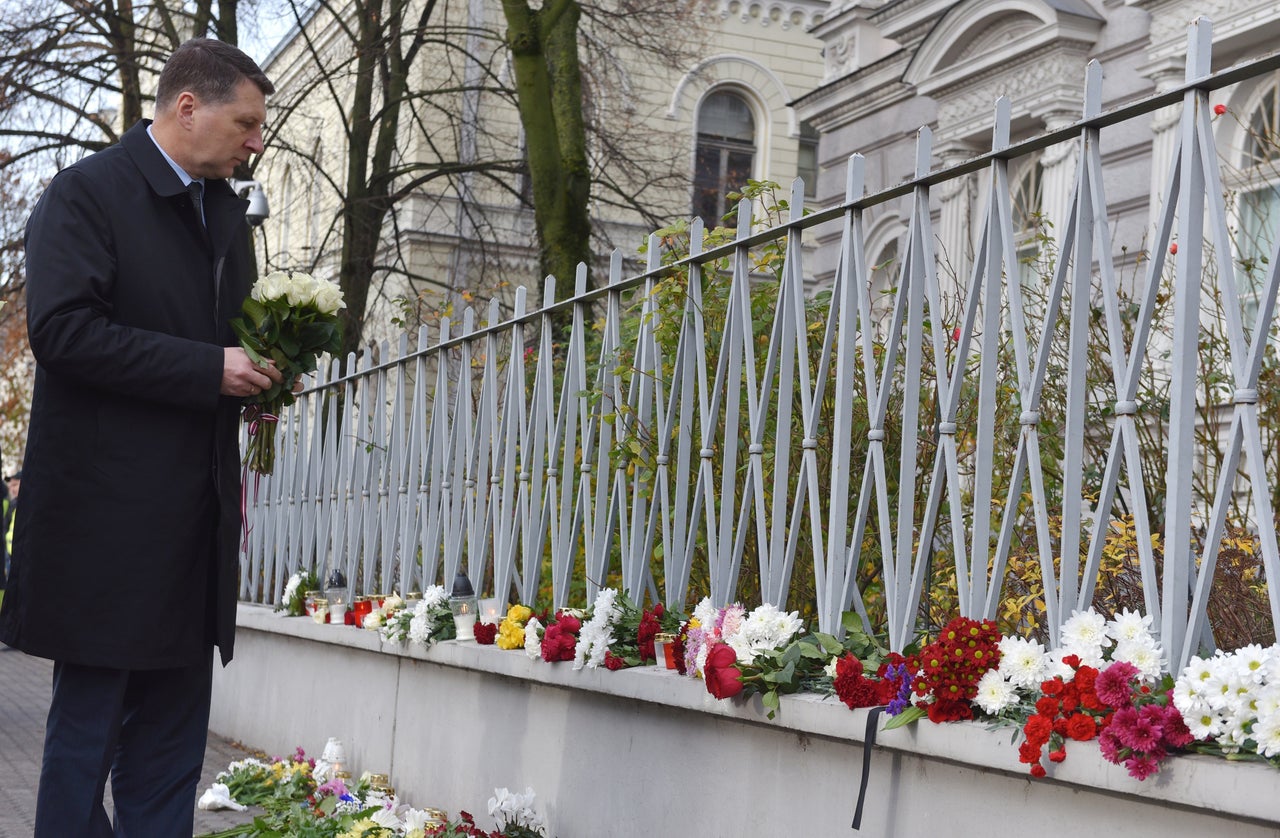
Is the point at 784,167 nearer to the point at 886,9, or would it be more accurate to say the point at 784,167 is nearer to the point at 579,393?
the point at 886,9

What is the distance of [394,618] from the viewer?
20.8 ft

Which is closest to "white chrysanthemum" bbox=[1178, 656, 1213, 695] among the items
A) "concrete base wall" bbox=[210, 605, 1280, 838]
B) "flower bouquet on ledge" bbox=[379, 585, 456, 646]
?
"concrete base wall" bbox=[210, 605, 1280, 838]

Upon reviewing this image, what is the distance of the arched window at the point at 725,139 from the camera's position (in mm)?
28938

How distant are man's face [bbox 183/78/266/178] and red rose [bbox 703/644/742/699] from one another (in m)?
1.69

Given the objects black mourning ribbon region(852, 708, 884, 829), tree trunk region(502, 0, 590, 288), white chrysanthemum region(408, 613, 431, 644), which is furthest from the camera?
tree trunk region(502, 0, 590, 288)

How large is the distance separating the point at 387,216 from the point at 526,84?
719 centimetres

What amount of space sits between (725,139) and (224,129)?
25.9 m

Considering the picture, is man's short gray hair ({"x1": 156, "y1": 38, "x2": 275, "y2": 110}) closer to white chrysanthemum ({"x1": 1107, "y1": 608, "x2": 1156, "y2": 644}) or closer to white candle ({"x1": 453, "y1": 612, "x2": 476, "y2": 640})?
white chrysanthemum ({"x1": 1107, "y1": 608, "x2": 1156, "y2": 644})

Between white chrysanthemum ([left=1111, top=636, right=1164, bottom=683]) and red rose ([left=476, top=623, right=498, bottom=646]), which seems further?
red rose ([left=476, top=623, right=498, bottom=646])

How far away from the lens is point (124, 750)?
3918 mm

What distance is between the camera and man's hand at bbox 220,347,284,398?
386 cm

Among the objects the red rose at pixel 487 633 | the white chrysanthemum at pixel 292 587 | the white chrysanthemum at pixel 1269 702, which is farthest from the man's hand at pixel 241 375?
the white chrysanthemum at pixel 292 587

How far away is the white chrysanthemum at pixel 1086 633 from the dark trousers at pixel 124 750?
216 centimetres

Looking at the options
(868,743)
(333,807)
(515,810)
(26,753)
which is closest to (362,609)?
(333,807)
